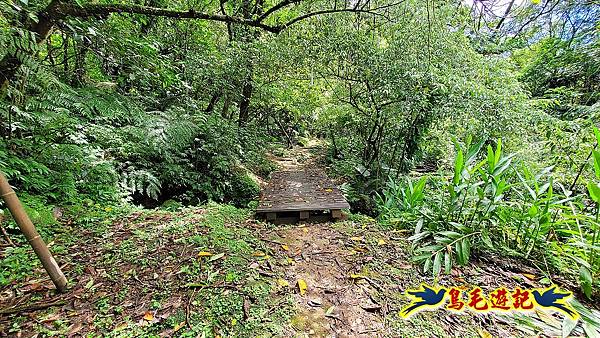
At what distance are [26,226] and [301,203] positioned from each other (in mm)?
2785

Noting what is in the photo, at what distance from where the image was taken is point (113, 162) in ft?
11.9

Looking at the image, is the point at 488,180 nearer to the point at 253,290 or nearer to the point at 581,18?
the point at 253,290

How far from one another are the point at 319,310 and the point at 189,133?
347 cm

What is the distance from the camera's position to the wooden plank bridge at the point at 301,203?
362 cm

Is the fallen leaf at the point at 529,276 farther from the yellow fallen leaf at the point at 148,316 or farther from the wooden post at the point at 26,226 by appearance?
the wooden post at the point at 26,226

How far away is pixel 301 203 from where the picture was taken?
3879 mm

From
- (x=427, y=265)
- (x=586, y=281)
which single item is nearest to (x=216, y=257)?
(x=427, y=265)

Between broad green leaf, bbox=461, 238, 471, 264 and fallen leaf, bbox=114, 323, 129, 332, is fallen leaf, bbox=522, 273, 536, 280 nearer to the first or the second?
broad green leaf, bbox=461, 238, 471, 264

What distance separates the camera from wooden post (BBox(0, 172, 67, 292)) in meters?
1.43

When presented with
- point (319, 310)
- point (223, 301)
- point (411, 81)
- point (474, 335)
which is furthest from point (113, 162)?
point (411, 81)

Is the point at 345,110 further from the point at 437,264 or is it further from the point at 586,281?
the point at 586,281

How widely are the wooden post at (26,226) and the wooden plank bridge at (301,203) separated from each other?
2.13 metres

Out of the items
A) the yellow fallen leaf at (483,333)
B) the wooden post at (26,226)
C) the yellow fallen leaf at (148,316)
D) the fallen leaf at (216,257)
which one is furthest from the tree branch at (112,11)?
the yellow fallen leaf at (483,333)

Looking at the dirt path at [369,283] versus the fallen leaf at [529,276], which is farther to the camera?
the fallen leaf at [529,276]
